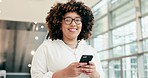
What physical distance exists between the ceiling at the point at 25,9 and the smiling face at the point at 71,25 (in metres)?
5.80

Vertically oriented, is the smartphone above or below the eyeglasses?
below

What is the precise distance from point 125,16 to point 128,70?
169 centimetres

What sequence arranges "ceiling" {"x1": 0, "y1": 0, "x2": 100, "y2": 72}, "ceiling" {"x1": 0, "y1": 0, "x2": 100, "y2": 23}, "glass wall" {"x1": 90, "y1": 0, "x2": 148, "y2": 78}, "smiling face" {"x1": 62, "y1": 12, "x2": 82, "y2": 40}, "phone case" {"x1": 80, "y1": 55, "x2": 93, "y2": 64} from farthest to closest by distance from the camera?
"ceiling" {"x1": 0, "y1": 0, "x2": 100, "y2": 72} < "ceiling" {"x1": 0, "y1": 0, "x2": 100, "y2": 23} < "glass wall" {"x1": 90, "y1": 0, "x2": 148, "y2": 78} < "smiling face" {"x1": 62, "y1": 12, "x2": 82, "y2": 40} < "phone case" {"x1": 80, "y1": 55, "x2": 93, "y2": 64}

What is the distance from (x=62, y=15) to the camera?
1220 mm

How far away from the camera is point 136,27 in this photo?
6.46 meters

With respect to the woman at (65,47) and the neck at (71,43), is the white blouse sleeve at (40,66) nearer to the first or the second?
the woman at (65,47)

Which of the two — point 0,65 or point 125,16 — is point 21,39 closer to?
point 0,65

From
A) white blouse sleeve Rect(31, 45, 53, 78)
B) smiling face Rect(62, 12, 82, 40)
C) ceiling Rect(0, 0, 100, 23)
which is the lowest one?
white blouse sleeve Rect(31, 45, 53, 78)

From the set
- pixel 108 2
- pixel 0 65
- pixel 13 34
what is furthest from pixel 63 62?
pixel 0 65

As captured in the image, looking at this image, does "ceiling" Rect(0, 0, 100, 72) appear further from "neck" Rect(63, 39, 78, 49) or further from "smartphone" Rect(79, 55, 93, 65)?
"smartphone" Rect(79, 55, 93, 65)

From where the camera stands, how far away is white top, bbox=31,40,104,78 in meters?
1.13

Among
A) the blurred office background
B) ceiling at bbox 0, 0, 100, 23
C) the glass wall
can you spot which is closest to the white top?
the blurred office background

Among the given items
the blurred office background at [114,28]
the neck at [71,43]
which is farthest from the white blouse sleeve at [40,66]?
the blurred office background at [114,28]

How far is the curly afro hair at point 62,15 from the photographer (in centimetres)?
122
